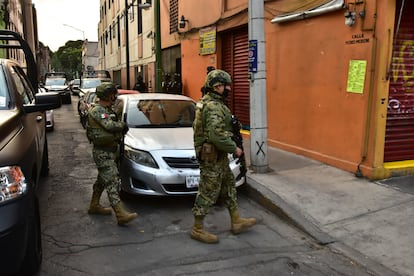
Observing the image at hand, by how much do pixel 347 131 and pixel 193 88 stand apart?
7864mm

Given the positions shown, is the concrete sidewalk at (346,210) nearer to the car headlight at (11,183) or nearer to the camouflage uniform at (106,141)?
the camouflage uniform at (106,141)

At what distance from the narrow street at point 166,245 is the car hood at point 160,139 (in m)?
0.77

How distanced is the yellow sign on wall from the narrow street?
6451mm

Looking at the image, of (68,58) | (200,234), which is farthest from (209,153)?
(68,58)

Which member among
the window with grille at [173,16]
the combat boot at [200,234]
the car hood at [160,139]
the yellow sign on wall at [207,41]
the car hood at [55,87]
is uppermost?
the window with grille at [173,16]

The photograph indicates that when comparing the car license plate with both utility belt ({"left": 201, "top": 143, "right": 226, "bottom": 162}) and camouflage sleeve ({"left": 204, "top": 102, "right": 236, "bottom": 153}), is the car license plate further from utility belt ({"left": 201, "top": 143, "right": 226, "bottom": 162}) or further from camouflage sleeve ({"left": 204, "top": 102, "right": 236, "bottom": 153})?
camouflage sleeve ({"left": 204, "top": 102, "right": 236, "bottom": 153})

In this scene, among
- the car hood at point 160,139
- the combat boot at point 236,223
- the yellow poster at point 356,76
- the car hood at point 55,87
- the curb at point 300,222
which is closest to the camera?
the curb at point 300,222

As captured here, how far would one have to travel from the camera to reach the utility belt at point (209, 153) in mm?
4191

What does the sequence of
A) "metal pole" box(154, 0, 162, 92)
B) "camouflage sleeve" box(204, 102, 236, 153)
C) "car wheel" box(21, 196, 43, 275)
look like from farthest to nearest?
"metal pole" box(154, 0, 162, 92) < "camouflage sleeve" box(204, 102, 236, 153) < "car wheel" box(21, 196, 43, 275)

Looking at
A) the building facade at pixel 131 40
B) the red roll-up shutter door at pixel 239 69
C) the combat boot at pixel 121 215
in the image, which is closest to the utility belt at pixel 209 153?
the combat boot at pixel 121 215

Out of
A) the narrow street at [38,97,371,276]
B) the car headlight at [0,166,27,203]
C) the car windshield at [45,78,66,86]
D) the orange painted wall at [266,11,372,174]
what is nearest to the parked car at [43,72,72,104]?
the car windshield at [45,78,66,86]

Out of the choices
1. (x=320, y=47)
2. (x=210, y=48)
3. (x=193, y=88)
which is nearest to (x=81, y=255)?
(x=320, y=47)

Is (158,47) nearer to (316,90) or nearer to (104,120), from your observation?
(316,90)

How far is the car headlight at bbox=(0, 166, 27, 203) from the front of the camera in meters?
2.91
